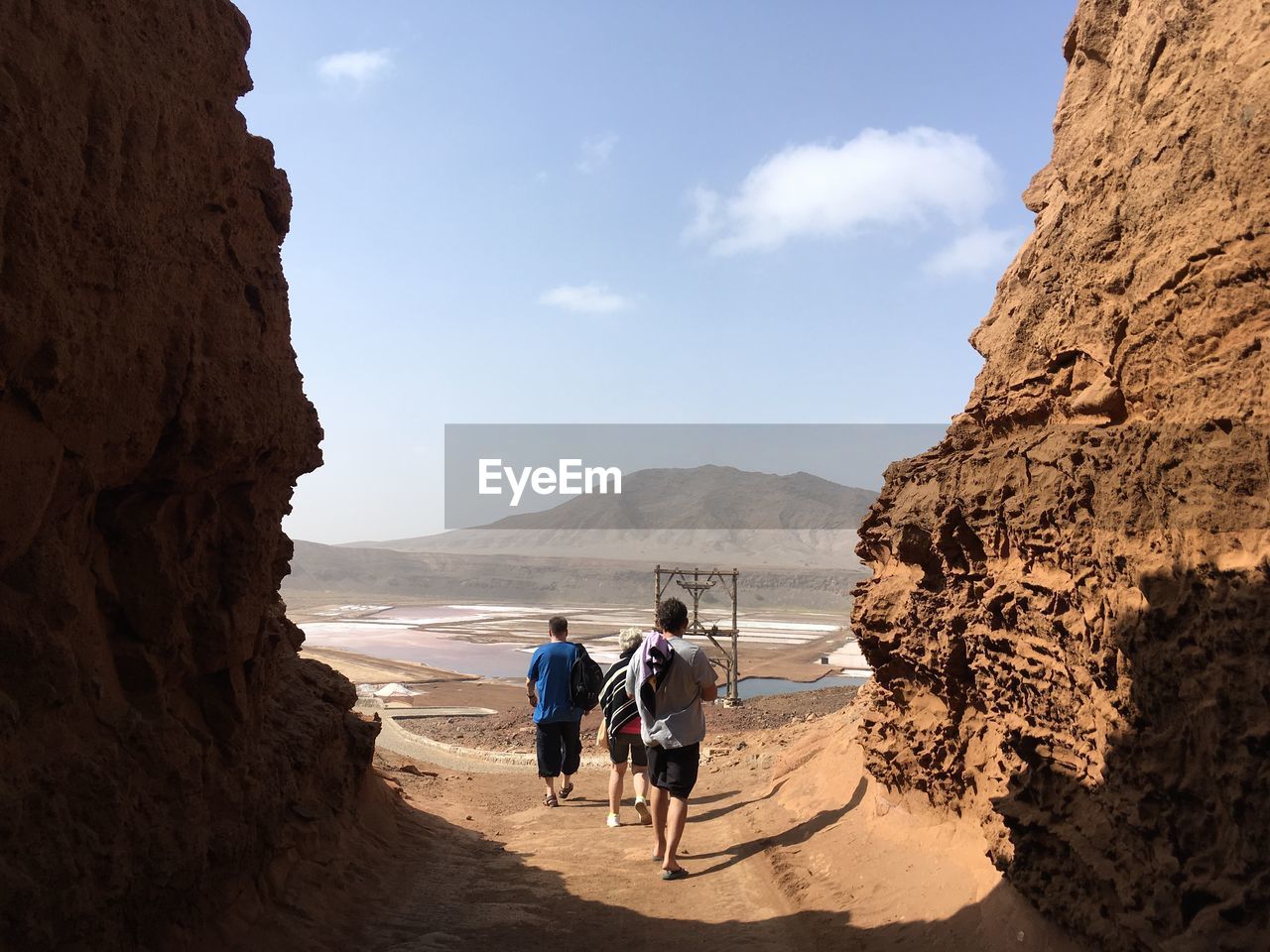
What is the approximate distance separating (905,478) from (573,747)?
4062mm

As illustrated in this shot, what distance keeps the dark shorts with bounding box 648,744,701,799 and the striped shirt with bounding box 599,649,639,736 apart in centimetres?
148

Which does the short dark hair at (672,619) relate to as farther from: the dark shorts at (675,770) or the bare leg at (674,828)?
the bare leg at (674,828)

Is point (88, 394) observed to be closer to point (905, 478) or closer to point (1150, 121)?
point (1150, 121)

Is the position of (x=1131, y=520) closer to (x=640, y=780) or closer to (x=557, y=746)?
(x=640, y=780)

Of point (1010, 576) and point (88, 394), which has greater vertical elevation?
point (88, 394)

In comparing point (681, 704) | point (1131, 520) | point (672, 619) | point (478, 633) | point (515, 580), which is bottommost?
point (478, 633)

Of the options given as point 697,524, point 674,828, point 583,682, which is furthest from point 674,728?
point 697,524

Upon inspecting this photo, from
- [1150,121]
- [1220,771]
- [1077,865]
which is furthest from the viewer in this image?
[1150,121]

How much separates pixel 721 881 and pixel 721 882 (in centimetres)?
2

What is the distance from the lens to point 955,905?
4.71 m

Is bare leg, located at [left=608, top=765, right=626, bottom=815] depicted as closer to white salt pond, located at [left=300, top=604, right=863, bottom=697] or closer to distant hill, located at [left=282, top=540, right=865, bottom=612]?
white salt pond, located at [left=300, top=604, right=863, bottom=697]

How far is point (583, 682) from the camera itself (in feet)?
27.8

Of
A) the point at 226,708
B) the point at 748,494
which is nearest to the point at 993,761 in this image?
the point at 226,708

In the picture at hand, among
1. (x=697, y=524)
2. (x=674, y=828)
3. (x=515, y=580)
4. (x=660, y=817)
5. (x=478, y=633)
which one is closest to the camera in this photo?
(x=674, y=828)
